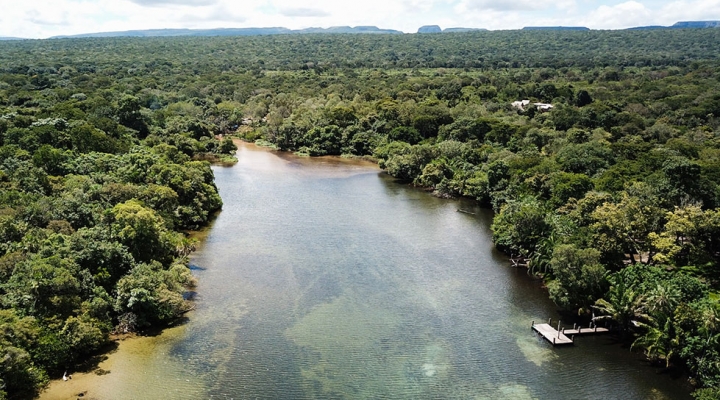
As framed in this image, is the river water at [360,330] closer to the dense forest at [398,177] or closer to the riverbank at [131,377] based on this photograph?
the riverbank at [131,377]

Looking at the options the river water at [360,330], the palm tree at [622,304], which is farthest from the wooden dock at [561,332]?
the palm tree at [622,304]

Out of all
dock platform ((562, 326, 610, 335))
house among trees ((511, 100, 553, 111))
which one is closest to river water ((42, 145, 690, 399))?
dock platform ((562, 326, 610, 335))

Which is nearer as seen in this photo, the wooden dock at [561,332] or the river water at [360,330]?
the river water at [360,330]

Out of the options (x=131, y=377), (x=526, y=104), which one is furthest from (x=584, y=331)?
(x=526, y=104)

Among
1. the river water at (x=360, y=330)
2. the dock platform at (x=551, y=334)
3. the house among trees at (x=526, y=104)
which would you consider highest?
the house among trees at (x=526, y=104)

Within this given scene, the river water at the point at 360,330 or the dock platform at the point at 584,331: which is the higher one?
the dock platform at the point at 584,331

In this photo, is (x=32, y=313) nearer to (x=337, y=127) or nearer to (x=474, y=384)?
(x=474, y=384)
